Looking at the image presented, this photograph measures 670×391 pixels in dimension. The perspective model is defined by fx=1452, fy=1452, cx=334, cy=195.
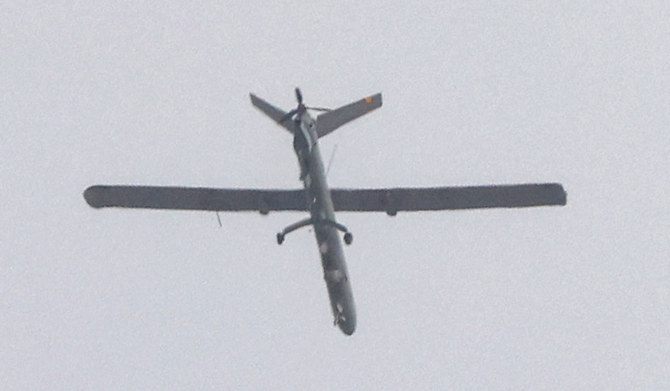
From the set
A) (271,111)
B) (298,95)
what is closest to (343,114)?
(271,111)

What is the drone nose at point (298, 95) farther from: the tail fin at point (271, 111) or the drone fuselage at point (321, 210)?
the tail fin at point (271, 111)

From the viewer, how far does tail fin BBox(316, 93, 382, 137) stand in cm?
5688

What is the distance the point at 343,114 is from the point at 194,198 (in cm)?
812

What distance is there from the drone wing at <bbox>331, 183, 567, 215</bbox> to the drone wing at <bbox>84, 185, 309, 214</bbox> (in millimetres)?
2078

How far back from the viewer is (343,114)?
57.6 metres

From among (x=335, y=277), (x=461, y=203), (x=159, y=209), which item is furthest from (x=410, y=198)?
(x=159, y=209)

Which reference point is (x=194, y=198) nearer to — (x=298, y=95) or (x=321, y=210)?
(x=321, y=210)

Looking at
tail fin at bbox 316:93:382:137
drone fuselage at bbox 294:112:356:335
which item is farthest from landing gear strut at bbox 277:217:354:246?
tail fin at bbox 316:93:382:137

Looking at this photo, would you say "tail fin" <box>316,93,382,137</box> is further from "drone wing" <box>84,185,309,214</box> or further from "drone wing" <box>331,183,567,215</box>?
"drone wing" <box>84,185,309,214</box>

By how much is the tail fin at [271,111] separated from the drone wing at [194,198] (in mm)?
3843

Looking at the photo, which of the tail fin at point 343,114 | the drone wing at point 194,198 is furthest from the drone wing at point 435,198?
the tail fin at point 343,114

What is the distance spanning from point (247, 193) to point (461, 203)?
8973 mm

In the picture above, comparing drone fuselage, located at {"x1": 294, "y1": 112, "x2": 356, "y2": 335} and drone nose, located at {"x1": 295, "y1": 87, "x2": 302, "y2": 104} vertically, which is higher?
drone nose, located at {"x1": 295, "y1": 87, "x2": 302, "y2": 104}

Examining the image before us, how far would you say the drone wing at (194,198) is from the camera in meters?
60.4
